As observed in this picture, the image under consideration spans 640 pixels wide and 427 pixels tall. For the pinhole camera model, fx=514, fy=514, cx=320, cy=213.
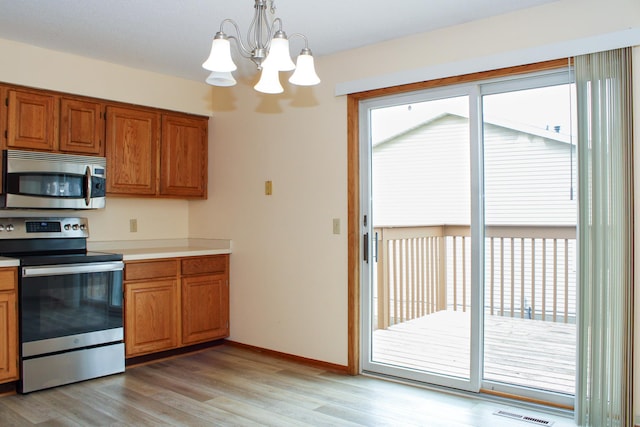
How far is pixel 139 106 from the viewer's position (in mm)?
4316

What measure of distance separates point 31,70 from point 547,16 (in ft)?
11.3

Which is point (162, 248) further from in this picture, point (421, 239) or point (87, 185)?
point (421, 239)

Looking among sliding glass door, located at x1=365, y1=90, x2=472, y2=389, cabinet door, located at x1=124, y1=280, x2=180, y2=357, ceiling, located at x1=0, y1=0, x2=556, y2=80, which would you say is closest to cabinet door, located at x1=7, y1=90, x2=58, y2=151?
ceiling, located at x1=0, y1=0, x2=556, y2=80

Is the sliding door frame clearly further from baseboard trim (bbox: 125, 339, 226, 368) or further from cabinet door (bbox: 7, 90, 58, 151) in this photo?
cabinet door (bbox: 7, 90, 58, 151)

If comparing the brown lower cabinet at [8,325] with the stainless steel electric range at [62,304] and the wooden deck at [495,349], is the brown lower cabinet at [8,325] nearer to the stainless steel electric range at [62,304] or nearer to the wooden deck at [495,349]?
the stainless steel electric range at [62,304]

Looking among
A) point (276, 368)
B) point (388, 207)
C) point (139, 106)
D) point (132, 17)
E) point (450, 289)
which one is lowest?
point (276, 368)

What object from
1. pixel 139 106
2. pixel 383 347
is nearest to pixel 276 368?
pixel 383 347

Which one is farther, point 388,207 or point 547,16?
point 388,207

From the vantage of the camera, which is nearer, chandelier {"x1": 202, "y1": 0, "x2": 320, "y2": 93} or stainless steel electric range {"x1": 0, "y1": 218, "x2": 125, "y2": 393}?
chandelier {"x1": 202, "y1": 0, "x2": 320, "y2": 93}

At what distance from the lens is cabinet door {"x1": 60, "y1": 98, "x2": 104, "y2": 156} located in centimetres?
385

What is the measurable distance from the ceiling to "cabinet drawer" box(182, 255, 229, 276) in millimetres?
1681

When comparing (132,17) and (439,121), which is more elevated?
(132,17)

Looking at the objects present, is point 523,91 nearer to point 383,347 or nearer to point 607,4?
point 607,4

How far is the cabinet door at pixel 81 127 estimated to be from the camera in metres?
3.85
